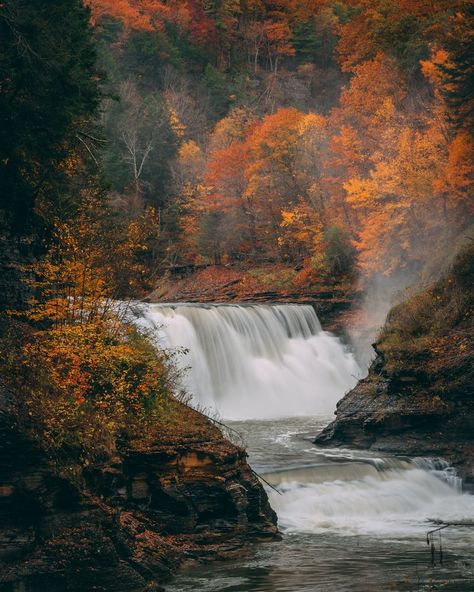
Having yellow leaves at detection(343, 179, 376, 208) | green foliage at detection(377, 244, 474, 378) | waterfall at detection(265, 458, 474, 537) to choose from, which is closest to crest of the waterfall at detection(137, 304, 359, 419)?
yellow leaves at detection(343, 179, 376, 208)

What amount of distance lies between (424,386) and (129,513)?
11.2m

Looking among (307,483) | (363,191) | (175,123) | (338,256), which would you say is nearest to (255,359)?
(363,191)

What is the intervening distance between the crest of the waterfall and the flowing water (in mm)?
53

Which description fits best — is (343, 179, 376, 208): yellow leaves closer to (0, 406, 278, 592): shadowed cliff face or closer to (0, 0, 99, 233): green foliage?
(0, 0, 99, 233): green foliage

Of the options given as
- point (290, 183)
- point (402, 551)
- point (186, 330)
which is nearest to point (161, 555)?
point (402, 551)

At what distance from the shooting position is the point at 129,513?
40.3ft

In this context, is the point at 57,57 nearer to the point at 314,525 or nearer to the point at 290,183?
the point at 314,525

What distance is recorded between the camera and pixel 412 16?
51.7 m

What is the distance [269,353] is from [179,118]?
3828cm

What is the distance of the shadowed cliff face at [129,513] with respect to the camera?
1057 cm

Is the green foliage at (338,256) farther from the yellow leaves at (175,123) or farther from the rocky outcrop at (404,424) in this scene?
the rocky outcrop at (404,424)

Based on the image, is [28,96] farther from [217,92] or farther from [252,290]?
[217,92]

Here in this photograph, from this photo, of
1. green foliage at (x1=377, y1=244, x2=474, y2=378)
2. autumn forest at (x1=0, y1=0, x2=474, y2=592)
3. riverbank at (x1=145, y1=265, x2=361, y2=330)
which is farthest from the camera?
riverbank at (x1=145, y1=265, x2=361, y2=330)

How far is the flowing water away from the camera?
39.4ft
